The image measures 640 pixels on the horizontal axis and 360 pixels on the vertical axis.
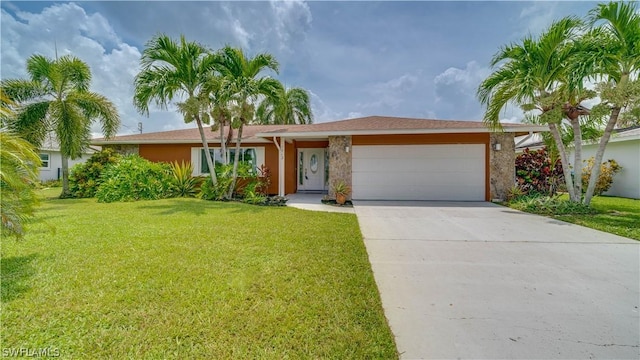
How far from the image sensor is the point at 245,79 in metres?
9.53

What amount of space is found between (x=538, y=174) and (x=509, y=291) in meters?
10.7

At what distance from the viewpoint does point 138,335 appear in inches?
93.1

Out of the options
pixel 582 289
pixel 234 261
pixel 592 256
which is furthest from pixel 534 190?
pixel 234 261

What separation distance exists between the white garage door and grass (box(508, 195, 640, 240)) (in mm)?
1947

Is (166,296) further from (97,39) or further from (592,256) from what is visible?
(97,39)

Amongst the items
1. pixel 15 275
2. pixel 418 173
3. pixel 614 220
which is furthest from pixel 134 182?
pixel 614 220

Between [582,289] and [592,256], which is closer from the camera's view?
[582,289]

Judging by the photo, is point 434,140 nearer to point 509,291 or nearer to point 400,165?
point 400,165

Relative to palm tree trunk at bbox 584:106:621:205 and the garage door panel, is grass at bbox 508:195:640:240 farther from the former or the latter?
the garage door panel

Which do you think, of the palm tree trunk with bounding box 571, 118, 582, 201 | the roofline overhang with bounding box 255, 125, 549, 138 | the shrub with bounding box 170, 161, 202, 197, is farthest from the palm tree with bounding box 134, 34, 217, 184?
the palm tree trunk with bounding box 571, 118, 582, 201

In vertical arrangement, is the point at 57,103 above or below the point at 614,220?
above

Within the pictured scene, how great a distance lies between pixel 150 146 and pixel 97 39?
5214 mm

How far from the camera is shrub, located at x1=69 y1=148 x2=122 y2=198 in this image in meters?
12.1

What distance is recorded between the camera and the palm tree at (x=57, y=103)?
435 inches
